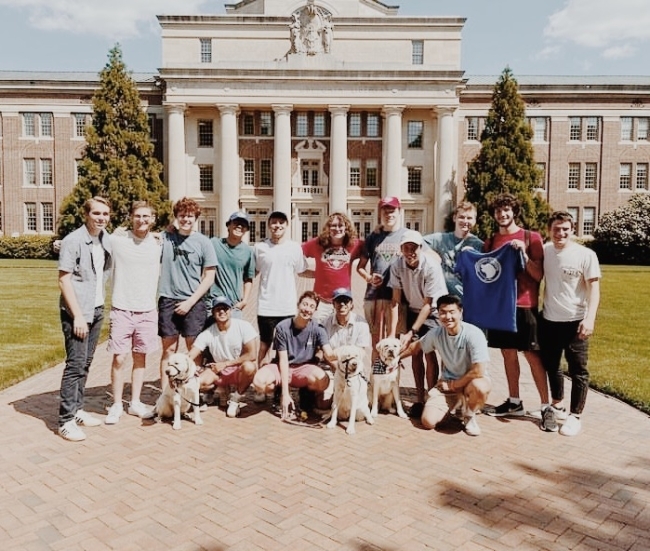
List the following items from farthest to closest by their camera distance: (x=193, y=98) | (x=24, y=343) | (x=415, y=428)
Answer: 1. (x=193, y=98)
2. (x=24, y=343)
3. (x=415, y=428)

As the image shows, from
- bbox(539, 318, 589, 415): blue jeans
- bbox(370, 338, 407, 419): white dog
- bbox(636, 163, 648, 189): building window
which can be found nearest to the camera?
bbox(539, 318, 589, 415): blue jeans

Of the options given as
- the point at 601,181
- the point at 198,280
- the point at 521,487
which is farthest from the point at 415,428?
the point at 601,181

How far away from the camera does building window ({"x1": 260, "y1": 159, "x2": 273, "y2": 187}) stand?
45.2 m

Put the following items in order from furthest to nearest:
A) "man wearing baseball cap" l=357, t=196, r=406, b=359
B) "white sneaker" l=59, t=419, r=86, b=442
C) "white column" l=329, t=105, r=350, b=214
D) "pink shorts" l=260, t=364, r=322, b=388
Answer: "white column" l=329, t=105, r=350, b=214
"man wearing baseball cap" l=357, t=196, r=406, b=359
"pink shorts" l=260, t=364, r=322, b=388
"white sneaker" l=59, t=419, r=86, b=442

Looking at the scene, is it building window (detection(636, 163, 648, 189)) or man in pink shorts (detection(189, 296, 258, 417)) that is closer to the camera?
man in pink shorts (detection(189, 296, 258, 417))

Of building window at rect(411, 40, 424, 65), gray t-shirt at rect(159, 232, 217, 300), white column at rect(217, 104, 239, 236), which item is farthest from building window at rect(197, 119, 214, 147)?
gray t-shirt at rect(159, 232, 217, 300)

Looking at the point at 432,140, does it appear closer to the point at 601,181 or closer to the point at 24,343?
the point at 601,181

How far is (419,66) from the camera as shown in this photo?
142 ft

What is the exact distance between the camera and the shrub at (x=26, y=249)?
41.3m

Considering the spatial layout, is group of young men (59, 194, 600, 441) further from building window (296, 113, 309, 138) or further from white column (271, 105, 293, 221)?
building window (296, 113, 309, 138)

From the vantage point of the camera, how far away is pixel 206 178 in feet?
149

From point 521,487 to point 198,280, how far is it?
437 cm

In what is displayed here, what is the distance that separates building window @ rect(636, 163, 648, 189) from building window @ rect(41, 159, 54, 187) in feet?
152

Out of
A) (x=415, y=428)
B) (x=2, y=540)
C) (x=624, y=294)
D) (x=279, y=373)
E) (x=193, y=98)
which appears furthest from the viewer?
(x=193, y=98)
